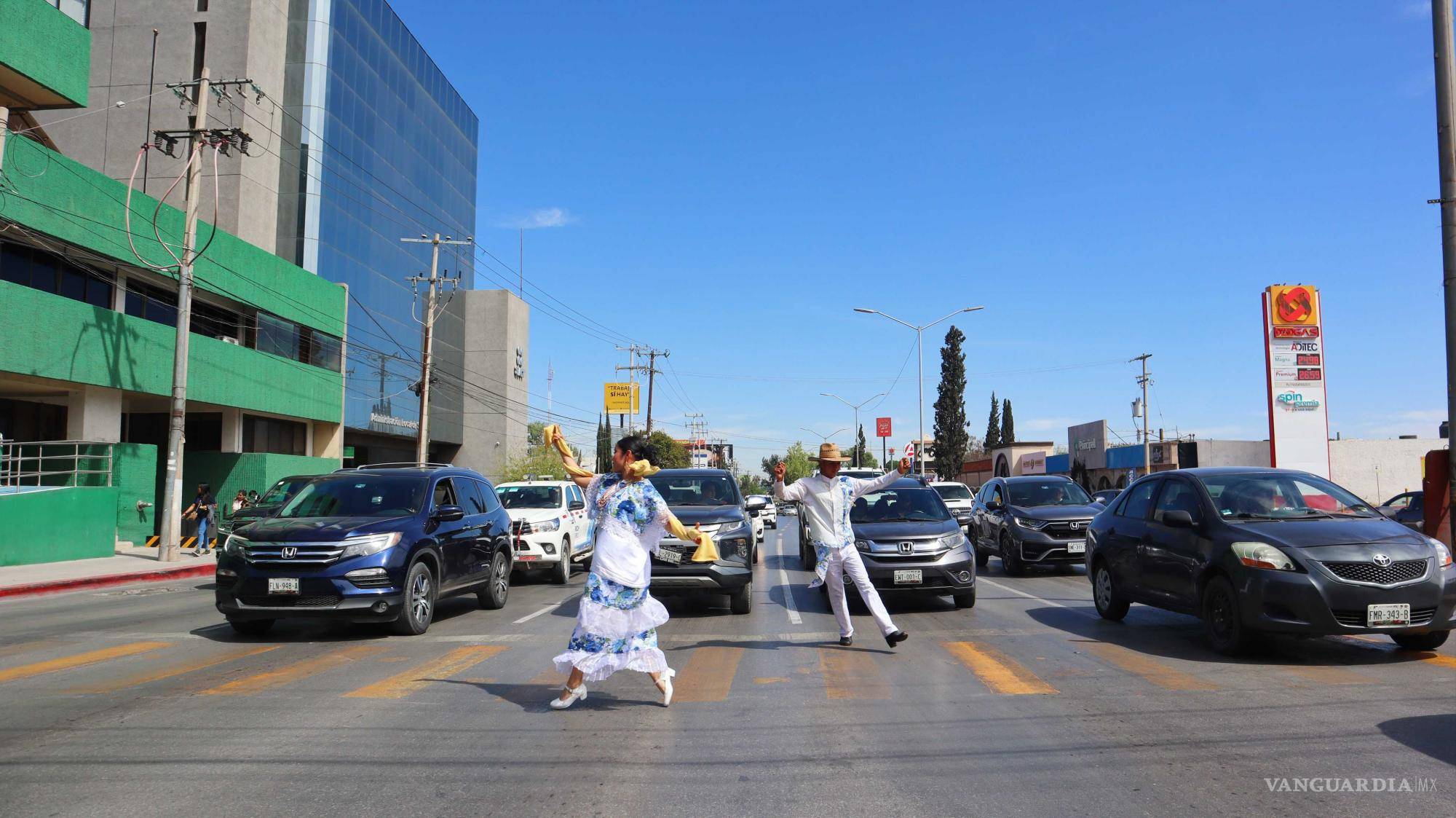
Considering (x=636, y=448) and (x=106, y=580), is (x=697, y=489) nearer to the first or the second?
(x=636, y=448)

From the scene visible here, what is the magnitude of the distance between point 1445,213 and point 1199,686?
33.7 feet

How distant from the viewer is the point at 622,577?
20.6 ft

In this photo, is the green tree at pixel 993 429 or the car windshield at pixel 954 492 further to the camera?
the green tree at pixel 993 429

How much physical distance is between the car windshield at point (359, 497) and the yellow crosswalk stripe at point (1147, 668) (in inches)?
278

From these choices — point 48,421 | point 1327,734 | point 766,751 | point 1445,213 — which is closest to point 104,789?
point 766,751

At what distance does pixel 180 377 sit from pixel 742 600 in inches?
711

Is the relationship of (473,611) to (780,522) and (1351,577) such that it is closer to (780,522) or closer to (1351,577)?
(1351,577)

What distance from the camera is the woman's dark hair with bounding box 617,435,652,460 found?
6498 mm

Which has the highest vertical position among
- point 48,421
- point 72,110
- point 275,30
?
point 275,30

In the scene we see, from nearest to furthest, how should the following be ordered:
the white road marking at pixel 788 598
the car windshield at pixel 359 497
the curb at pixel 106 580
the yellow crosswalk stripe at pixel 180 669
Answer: the yellow crosswalk stripe at pixel 180 669, the car windshield at pixel 359 497, the white road marking at pixel 788 598, the curb at pixel 106 580

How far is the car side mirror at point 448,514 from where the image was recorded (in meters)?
10.7

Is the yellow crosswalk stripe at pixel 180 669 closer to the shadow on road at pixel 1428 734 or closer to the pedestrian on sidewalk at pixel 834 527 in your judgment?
the pedestrian on sidewalk at pixel 834 527

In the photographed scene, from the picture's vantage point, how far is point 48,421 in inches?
1099

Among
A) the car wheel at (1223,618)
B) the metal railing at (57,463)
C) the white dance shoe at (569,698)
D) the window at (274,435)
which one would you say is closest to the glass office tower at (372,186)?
the window at (274,435)
